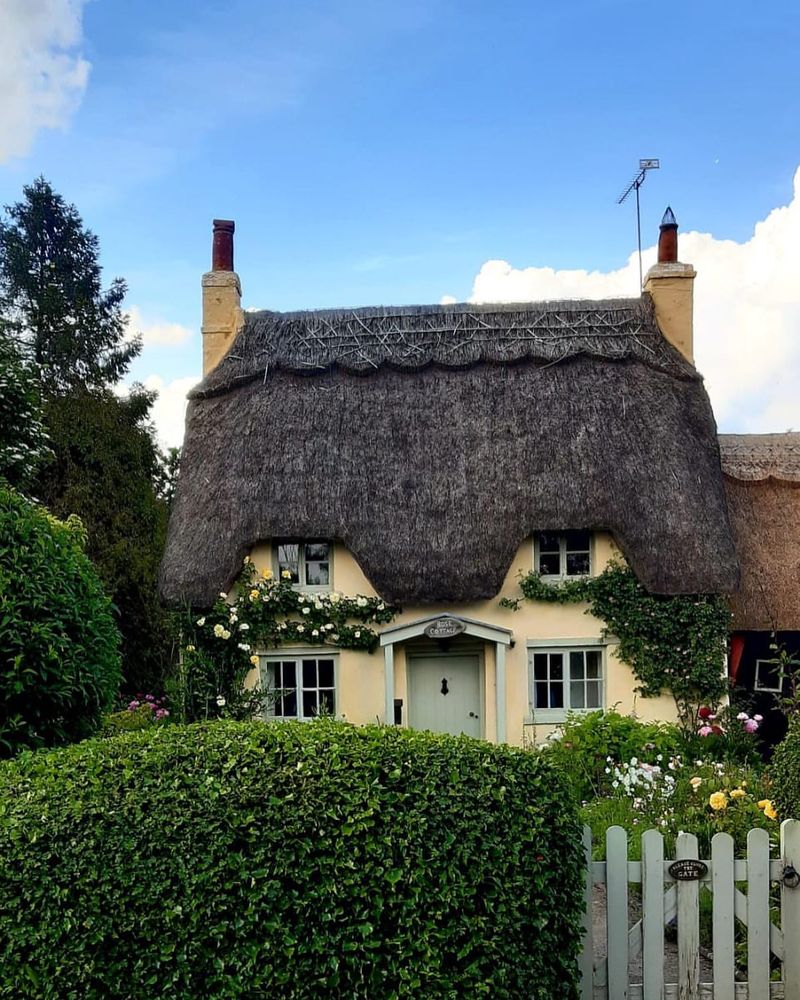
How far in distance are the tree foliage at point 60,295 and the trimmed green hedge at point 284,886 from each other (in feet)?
51.3

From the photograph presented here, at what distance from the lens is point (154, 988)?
3.14 m

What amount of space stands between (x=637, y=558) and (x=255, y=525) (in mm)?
5318

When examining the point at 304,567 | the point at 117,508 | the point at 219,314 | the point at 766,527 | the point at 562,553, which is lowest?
the point at 304,567

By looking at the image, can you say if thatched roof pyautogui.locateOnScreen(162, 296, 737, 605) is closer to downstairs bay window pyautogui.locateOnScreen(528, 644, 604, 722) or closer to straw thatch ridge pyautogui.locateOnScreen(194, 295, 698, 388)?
straw thatch ridge pyautogui.locateOnScreen(194, 295, 698, 388)

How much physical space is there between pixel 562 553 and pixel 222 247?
782cm

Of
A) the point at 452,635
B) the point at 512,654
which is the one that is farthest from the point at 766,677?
the point at 452,635

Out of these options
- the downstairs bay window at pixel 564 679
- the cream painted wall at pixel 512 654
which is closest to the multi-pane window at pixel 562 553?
the cream painted wall at pixel 512 654

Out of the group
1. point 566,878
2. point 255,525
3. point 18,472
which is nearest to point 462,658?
point 255,525

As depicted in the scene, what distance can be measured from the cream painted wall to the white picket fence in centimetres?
653

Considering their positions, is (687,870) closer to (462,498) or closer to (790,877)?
(790,877)

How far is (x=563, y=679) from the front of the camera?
10594mm

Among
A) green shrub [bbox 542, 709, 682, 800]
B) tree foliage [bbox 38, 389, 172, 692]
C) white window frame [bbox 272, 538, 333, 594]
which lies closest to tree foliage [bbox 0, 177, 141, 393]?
tree foliage [bbox 38, 389, 172, 692]

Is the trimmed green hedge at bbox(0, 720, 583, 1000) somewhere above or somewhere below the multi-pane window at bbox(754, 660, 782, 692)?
above

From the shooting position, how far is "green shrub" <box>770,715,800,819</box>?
14.0ft
